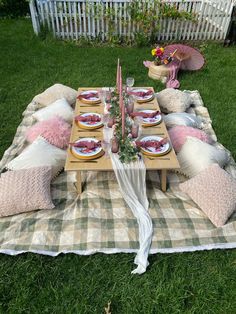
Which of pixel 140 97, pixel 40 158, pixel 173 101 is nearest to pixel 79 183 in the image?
pixel 40 158

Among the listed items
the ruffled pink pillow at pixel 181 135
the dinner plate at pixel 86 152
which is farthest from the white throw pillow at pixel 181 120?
the dinner plate at pixel 86 152

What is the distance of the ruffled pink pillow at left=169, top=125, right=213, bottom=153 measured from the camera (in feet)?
15.1

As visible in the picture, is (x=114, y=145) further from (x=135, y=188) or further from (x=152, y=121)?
(x=152, y=121)

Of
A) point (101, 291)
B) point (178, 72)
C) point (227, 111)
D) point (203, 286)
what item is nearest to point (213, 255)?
point (203, 286)

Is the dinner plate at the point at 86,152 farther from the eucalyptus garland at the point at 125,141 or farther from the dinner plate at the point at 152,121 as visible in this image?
the dinner plate at the point at 152,121

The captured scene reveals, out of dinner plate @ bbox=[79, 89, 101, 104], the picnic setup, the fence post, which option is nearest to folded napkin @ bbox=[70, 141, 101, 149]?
the picnic setup

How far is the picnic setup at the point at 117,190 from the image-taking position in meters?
3.54

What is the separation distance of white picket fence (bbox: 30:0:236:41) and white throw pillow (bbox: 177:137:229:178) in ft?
17.6

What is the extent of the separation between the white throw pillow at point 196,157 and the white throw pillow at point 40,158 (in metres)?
1.70

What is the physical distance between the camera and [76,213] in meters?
3.82

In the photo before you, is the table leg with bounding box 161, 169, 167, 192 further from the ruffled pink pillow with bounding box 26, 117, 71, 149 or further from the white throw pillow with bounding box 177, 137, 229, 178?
the ruffled pink pillow with bounding box 26, 117, 71, 149

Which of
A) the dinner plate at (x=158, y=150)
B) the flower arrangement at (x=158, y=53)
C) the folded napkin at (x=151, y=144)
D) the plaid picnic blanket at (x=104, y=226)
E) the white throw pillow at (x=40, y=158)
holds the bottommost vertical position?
→ the plaid picnic blanket at (x=104, y=226)

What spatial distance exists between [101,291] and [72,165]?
4.80ft

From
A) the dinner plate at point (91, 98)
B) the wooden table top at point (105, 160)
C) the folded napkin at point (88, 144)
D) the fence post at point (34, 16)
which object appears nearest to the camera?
the wooden table top at point (105, 160)
